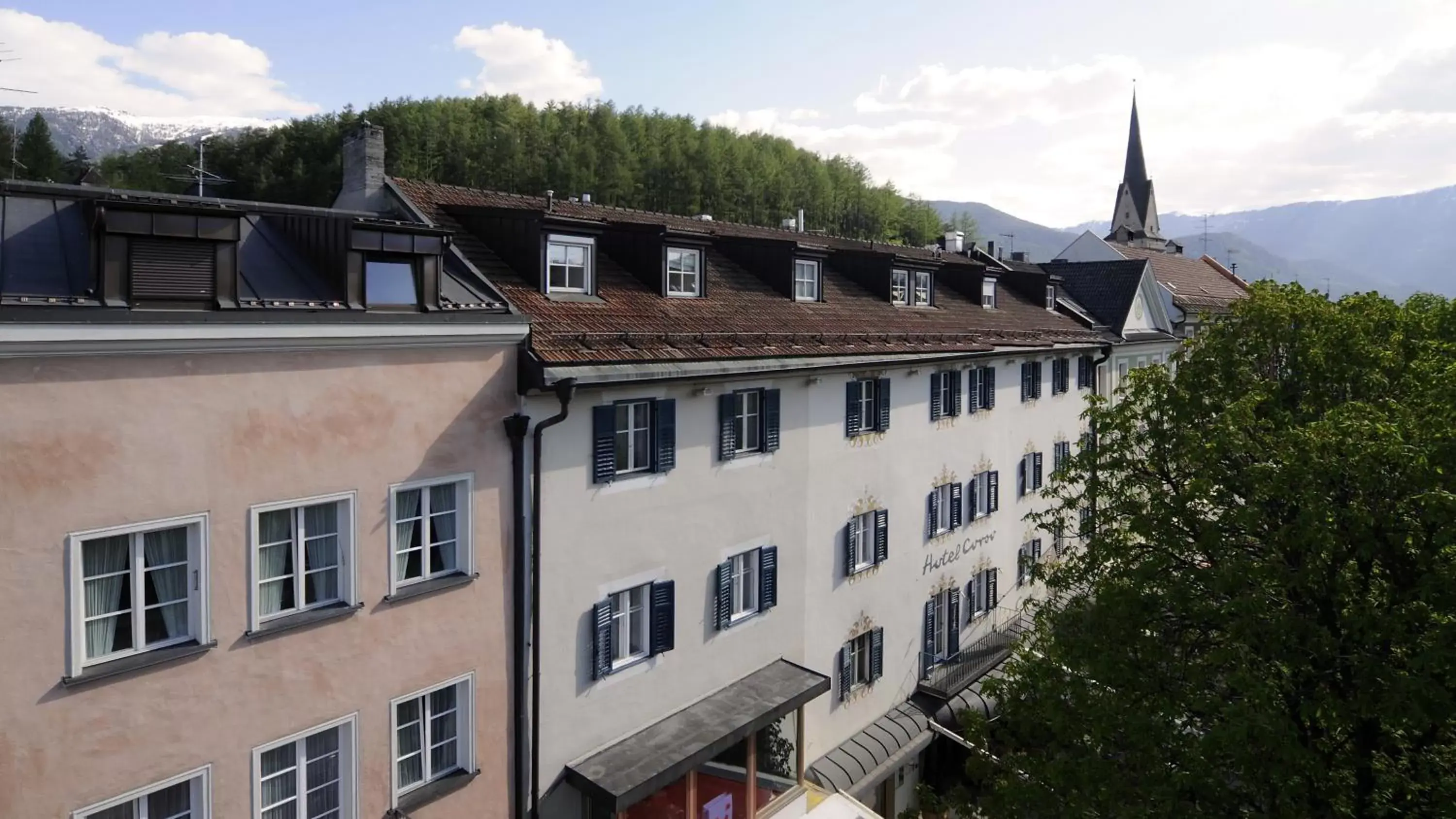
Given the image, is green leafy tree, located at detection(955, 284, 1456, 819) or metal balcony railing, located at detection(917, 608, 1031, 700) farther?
metal balcony railing, located at detection(917, 608, 1031, 700)

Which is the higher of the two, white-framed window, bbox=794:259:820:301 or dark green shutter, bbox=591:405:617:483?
white-framed window, bbox=794:259:820:301

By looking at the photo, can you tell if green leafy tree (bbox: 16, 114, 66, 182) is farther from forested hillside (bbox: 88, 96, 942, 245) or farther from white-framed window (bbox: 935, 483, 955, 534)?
white-framed window (bbox: 935, 483, 955, 534)

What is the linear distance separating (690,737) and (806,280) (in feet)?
34.8

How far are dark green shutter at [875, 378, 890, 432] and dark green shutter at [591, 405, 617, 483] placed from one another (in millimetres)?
7925

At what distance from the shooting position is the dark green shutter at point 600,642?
13953 mm

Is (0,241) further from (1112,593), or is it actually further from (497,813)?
(1112,593)

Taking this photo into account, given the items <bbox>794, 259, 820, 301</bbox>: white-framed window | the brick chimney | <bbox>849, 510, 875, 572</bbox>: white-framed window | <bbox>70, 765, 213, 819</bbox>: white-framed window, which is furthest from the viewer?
<bbox>794, 259, 820, 301</bbox>: white-framed window

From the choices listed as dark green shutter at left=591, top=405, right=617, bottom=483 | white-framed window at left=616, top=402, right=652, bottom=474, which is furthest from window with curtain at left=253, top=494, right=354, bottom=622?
white-framed window at left=616, top=402, right=652, bottom=474

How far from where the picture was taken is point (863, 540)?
20484 millimetres

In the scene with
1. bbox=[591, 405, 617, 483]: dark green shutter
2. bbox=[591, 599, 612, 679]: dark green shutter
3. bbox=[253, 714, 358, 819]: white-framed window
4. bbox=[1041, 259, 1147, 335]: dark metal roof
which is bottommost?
bbox=[253, 714, 358, 819]: white-framed window

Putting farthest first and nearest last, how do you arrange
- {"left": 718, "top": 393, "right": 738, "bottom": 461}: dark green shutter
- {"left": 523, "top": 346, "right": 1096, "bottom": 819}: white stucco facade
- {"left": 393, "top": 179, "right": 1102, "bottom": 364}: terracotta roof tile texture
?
{"left": 718, "top": 393, "right": 738, "bottom": 461}: dark green shutter < {"left": 393, "top": 179, "right": 1102, "bottom": 364}: terracotta roof tile texture < {"left": 523, "top": 346, "right": 1096, "bottom": 819}: white stucco facade

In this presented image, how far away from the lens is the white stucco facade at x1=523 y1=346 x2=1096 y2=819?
44.8 ft

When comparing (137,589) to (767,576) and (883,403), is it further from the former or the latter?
(883,403)

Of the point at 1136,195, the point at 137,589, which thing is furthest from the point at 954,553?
the point at 1136,195
